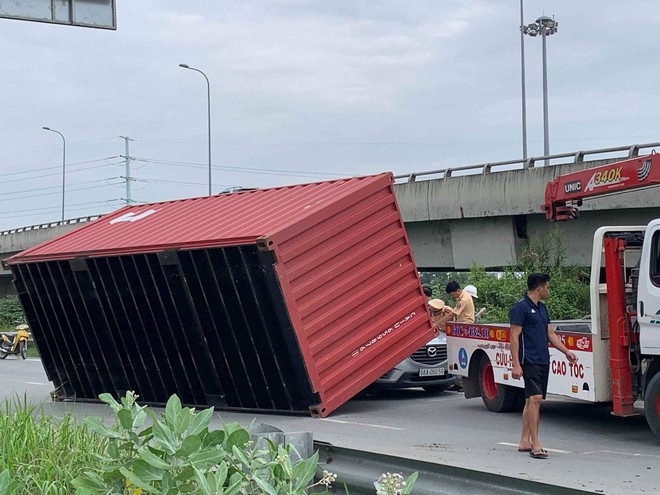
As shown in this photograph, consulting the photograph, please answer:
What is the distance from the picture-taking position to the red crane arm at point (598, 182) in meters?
10.6

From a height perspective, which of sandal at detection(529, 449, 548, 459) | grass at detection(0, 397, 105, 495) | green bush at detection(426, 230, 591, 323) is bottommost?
green bush at detection(426, 230, 591, 323)

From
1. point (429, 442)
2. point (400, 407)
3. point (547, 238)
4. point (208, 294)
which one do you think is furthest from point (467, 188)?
point (429, 442)

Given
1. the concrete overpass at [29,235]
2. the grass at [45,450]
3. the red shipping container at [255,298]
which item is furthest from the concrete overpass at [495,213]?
the concrete overpass at [29,235]

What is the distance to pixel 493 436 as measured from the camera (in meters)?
10.9

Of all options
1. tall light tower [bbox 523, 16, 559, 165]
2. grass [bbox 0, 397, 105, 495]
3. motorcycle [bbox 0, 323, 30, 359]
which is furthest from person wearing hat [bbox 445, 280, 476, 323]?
tall light tower [bbox 523, 16, 559, 165]

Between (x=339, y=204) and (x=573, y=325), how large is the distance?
3.35 meters

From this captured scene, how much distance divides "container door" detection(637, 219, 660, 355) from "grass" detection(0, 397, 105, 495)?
567cm

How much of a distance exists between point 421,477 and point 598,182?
8333 millimetres

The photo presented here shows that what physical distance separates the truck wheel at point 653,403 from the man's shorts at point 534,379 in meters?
1.10

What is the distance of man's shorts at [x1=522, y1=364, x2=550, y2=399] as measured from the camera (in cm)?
937

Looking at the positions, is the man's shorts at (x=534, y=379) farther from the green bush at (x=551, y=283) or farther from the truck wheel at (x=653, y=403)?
the green bush at (x=551, y=283)

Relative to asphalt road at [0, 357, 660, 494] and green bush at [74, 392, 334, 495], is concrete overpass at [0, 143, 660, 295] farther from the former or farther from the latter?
green bush at [74, 392, 334, 495]

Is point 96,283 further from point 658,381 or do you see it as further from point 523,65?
point 523,65

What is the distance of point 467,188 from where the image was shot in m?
26.3
